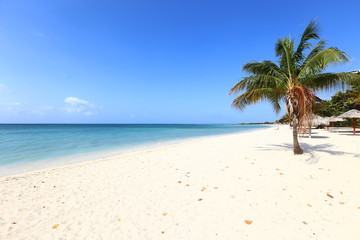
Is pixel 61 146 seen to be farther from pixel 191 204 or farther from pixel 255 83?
pixel 255 83

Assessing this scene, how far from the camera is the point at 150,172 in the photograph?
5395 mm

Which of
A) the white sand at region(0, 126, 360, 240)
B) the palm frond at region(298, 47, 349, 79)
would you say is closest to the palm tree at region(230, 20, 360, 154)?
the palm frond at region(298, 47, 349, 79)

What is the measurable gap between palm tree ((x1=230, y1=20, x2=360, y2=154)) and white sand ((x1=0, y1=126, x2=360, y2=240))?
241 centimetres

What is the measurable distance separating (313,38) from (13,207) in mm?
11549

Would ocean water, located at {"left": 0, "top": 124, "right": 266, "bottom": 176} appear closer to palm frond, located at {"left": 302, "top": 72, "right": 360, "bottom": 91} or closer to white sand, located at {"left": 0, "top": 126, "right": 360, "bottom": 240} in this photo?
white sand, located at {"left": 0, "top": 126, "right": 360, "bottom": 240}

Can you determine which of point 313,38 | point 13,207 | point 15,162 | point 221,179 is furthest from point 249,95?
point 15,162

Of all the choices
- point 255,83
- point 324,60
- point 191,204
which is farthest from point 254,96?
point 191,204

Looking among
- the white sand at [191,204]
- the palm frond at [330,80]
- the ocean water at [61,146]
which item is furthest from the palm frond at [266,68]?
the ocean water at [61,146]

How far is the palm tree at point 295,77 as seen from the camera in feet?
19.2

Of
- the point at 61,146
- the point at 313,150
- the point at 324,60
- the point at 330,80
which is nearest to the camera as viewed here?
the point at 324,60

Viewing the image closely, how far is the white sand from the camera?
2.36 m

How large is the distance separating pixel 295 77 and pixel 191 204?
7.03 m

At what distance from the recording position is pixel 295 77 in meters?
6.81

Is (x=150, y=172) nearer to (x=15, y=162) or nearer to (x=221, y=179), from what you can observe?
(x=221, y=179)
